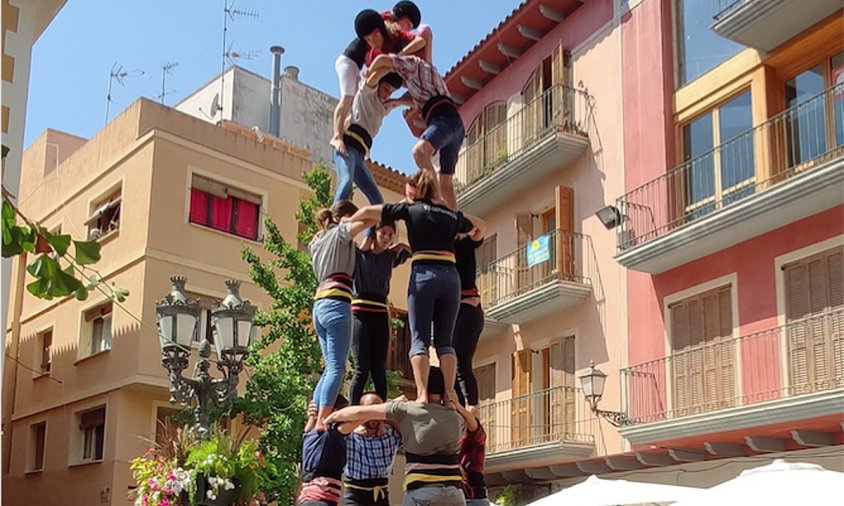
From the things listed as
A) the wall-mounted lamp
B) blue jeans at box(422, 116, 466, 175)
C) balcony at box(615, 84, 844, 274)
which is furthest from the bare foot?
the wall-mounted lamp

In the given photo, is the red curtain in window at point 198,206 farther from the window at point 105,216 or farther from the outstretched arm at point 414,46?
the outstretched arm at point 414,46

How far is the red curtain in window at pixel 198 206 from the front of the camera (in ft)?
83.1

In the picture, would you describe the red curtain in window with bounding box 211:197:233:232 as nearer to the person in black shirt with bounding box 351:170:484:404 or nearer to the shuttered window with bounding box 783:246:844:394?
the shuttered window with bounding box 783:246:844:394

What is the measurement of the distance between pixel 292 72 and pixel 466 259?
25.9 meters

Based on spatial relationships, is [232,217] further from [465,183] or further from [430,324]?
[430,324]

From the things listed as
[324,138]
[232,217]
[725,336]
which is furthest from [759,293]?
[324,138]

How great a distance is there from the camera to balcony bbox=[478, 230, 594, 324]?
72.0ft

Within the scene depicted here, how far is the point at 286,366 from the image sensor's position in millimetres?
18641

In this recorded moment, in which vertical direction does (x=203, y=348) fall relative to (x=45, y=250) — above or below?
above

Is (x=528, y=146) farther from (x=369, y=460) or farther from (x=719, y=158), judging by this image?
(x=369, y=460)

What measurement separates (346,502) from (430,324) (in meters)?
1.32

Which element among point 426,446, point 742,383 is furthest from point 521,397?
point 426,446

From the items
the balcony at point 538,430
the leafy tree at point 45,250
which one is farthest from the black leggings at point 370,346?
the balcony at point 538,430

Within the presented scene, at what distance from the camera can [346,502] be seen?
739 centimetres
